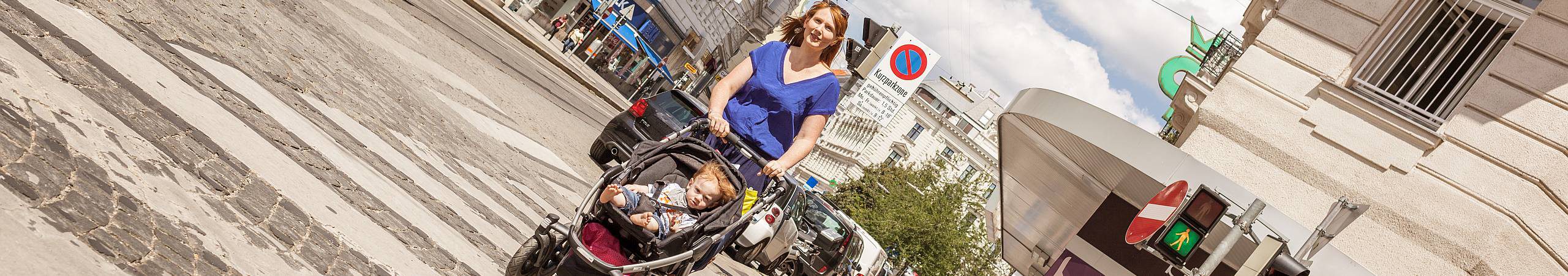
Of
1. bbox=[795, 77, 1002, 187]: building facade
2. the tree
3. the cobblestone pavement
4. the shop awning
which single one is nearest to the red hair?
the cobblestone pavement

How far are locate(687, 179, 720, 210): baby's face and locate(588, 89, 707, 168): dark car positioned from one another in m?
7.73

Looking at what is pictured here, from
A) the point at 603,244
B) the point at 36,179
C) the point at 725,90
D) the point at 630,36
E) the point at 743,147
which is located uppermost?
the point at 630,36

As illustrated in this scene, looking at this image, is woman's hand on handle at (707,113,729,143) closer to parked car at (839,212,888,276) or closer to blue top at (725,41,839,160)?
blue top at (725,41,839,160)

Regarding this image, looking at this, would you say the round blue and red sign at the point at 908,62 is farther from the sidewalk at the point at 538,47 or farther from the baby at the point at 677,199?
the baby at the point at 677,199

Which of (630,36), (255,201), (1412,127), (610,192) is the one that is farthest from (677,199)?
(630,36)

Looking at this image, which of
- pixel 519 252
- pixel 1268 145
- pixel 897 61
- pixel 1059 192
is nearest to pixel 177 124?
pixel 519 252

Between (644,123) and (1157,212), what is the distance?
7.07m

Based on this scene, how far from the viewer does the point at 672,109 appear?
40.9ft

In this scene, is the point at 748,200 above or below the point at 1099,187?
below

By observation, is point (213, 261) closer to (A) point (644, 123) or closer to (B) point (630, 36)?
(A) point (644, 123)

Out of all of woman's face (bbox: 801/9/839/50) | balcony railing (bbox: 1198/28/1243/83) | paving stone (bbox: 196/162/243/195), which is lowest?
paving stone (bbox: 196/162/243/195)

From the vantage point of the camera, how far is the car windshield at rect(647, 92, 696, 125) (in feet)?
40.2

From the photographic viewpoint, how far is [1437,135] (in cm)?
990

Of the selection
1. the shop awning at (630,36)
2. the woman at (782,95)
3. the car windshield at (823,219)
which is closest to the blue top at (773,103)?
the woman at (782,95)
